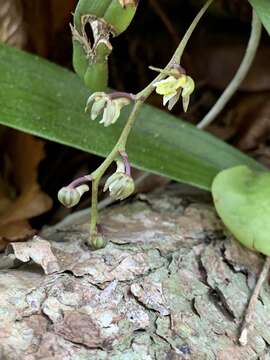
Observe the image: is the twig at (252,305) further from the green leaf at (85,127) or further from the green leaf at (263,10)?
the green leaf at (263,10)

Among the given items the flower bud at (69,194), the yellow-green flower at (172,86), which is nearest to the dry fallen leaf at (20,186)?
the flower bud at (69,194)

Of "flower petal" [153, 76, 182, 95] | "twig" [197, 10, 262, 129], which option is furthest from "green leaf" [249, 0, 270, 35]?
"flower petal" [153, 76, 182, 95]

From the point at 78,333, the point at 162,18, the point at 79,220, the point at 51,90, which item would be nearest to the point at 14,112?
the point at 51,90

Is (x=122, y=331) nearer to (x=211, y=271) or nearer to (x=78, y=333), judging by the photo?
(x=78, y=333)

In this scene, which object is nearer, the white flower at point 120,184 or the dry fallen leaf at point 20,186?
the white flower at point 120,184

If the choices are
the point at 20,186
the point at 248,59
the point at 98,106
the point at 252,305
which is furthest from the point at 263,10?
the point at 20,186

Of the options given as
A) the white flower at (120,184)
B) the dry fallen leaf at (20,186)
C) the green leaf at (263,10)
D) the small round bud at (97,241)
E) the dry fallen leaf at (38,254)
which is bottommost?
the dry fallen leaf at (20,186)

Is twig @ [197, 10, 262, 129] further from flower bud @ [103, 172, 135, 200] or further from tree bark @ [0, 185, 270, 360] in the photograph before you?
flower bud @ [103, 172, 135, 200]
